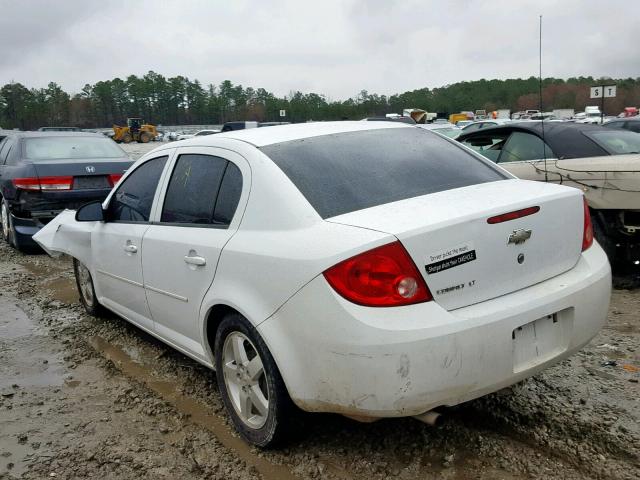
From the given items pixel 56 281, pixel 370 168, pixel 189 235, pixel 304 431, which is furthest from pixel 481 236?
pixel 56 281

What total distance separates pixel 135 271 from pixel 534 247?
98.3 inches

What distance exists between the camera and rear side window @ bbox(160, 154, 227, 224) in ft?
10.9

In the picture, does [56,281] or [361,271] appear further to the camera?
[56,281]

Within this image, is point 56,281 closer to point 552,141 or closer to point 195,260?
point 195,260

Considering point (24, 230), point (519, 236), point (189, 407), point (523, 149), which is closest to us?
point (519, 236)

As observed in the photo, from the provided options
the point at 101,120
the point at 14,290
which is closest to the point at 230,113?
the point at 101,120

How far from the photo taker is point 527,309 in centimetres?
259

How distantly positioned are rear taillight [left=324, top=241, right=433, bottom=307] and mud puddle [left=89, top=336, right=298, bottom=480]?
100 cm

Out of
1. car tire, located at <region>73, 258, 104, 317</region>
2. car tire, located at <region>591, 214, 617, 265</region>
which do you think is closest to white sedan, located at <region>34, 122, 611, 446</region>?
car tire, located at <region>73, 258, 104, 317</region>

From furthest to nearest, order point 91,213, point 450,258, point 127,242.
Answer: point 91,213 → point 127,242 → point 450,258

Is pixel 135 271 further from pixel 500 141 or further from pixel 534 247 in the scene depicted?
pixel 500 141

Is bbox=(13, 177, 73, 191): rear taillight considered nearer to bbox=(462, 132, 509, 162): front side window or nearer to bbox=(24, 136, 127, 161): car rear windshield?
bbox=(24, 136, 127, 161): car rear windshield

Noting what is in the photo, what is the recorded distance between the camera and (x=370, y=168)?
3.10 metres

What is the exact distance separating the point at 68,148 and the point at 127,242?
5695 millimetres
